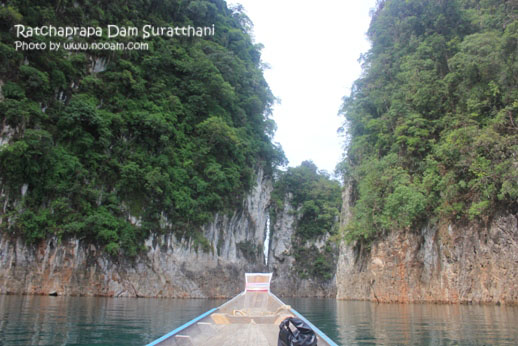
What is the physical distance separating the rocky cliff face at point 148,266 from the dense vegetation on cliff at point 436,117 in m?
10.6

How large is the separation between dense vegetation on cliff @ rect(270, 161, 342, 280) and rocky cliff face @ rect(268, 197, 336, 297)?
387 mm

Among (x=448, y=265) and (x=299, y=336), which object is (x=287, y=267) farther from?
(x=299, y=336)

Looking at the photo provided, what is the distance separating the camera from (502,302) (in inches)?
481

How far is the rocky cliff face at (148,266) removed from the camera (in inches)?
695

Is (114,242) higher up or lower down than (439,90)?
lower down

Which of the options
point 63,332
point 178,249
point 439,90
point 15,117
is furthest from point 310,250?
point 63,332

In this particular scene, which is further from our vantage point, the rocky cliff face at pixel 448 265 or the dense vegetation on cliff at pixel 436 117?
the dense vegetation on cliff at pixel 436 117

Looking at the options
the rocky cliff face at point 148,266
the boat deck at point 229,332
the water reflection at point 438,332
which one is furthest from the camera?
the rocky cliff face at point 148,266

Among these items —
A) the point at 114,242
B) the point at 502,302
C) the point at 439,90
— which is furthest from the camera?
the point at 114,242

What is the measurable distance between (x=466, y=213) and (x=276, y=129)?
73.5ft

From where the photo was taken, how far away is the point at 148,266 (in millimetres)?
22141

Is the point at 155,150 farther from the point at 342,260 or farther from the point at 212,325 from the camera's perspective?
the point at 212,325

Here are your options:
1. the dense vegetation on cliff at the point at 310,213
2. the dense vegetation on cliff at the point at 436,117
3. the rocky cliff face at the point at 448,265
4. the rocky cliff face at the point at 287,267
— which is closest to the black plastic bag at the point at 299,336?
the dense vegetation on cliff at the point at 436,117

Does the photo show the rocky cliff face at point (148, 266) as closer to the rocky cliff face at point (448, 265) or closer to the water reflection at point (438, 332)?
the rocky cliff face at point (448, 265)
